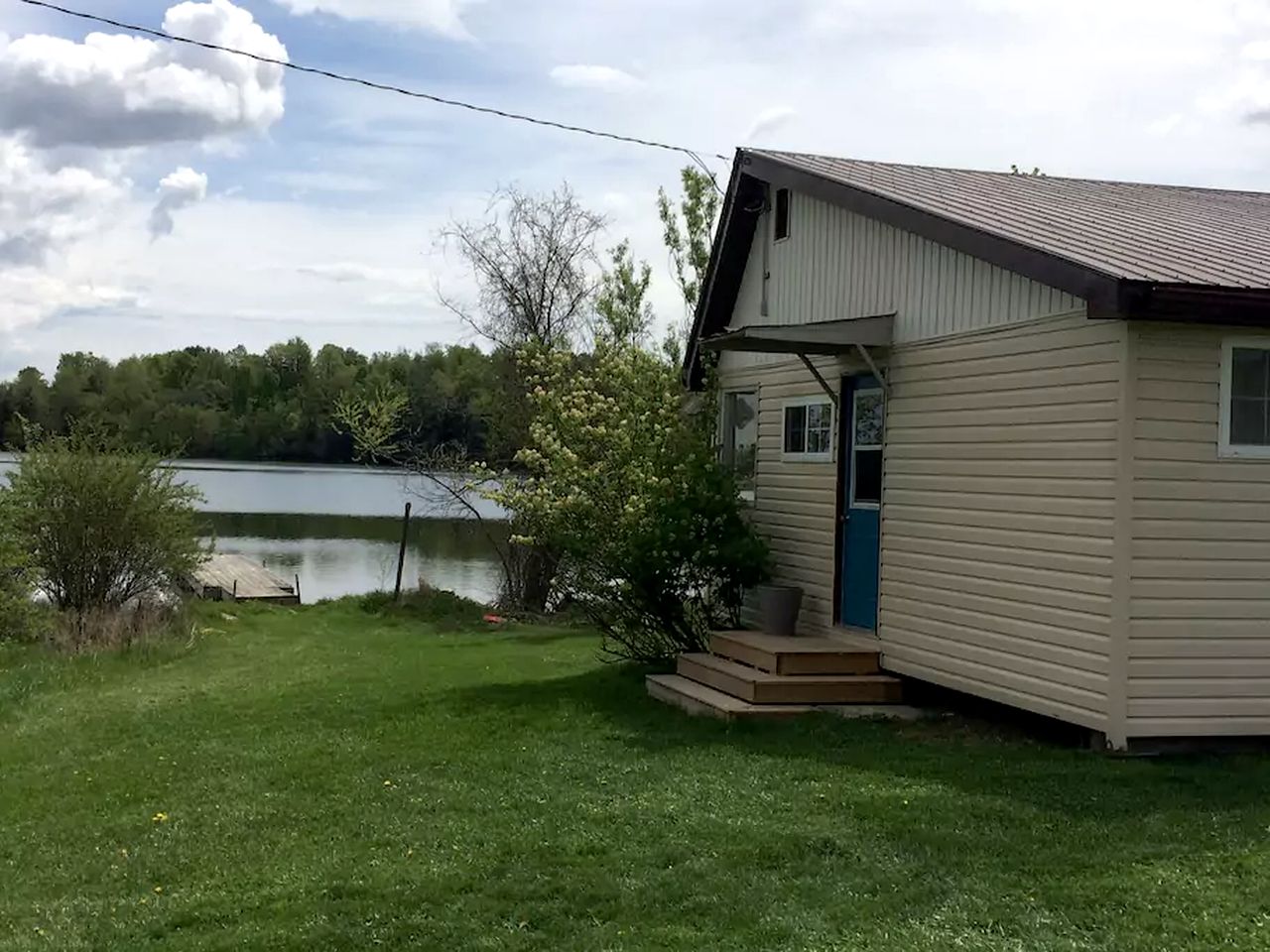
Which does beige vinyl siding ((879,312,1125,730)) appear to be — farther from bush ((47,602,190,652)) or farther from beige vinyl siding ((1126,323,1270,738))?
bush ((47,602,190,652))

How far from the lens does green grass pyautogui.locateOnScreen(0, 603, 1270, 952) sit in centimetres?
481

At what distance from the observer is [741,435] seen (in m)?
12.2

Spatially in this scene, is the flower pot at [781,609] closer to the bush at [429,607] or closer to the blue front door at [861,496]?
the blue front door at [861,496]

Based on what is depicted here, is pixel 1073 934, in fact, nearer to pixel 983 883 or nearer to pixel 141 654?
pixel 983 883

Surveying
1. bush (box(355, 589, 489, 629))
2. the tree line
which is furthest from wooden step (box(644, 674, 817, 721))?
the tree line

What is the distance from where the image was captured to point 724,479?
10.6 m

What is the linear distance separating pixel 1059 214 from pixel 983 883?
17.7 ft

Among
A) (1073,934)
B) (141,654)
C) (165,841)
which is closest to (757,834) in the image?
(1073,934)

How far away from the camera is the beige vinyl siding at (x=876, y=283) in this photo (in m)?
8.18

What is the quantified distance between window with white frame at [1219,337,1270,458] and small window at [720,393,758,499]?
4.81 m

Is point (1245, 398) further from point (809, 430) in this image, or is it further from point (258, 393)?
point (258, 393)

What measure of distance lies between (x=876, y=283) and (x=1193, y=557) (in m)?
3.33

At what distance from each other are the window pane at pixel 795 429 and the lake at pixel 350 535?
9.68 metres

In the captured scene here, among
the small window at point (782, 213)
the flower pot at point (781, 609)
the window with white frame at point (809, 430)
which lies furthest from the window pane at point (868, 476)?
the small window at point (782, 213)
